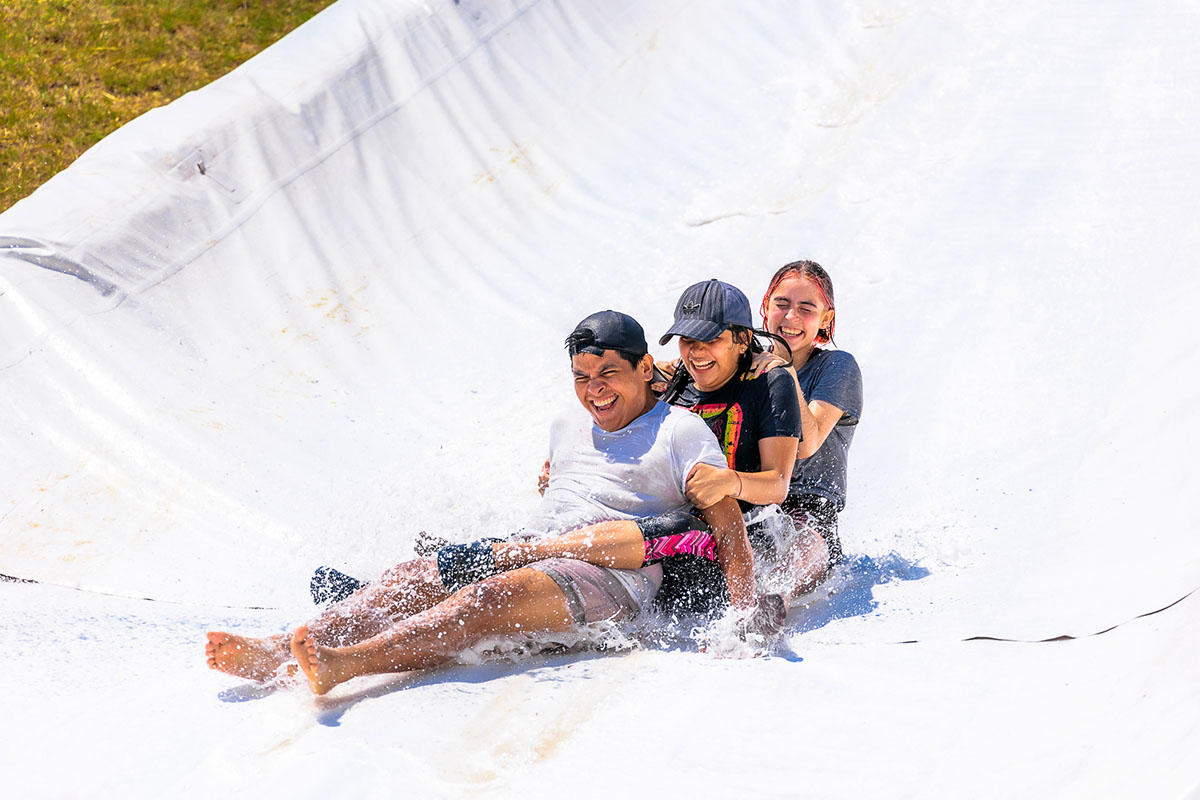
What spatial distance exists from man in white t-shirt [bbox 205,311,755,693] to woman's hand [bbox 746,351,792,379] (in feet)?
0.73

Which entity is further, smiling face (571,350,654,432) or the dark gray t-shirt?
the dark gray t-shirt

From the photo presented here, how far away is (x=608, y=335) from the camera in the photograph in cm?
234

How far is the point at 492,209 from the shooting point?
4.60 m

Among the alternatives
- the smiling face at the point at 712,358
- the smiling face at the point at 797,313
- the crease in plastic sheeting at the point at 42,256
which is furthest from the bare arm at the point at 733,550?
the crease in plastic sheeting at the point at 42,256

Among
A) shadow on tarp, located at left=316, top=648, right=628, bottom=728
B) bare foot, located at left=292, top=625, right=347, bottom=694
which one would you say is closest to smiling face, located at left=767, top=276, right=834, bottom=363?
shadow on tarp, located at left=316, top=648, right=628, bottom=728

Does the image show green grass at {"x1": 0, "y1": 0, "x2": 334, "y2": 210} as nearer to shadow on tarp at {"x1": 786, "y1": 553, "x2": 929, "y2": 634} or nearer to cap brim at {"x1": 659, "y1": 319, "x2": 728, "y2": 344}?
cap brim at {"x1": 659, "y1": 319, "x2": 728, "y2": 344}

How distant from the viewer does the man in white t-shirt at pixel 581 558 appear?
211cm

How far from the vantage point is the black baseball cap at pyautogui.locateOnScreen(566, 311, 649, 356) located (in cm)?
234

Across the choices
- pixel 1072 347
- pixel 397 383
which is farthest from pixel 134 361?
pixel 1072 347

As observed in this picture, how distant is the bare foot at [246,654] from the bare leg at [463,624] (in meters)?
0.07

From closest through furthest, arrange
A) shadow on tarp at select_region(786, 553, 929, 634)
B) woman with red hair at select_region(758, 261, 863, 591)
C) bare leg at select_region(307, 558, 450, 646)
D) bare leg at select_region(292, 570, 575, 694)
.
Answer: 1. bare leg at select_region(292, 570, 575, 694)
2. bare leg at select_region(307, 558, 450, 646)
3. shadow on tarp at select_region(786, 553, 929, 634)
4. woman with red hair at select_region(758, 261, 863, 591)

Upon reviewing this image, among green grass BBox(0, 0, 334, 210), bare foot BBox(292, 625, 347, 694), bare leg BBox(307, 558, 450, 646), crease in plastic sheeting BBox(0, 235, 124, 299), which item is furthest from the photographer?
green grass BBox(0, 0, 334, 210)

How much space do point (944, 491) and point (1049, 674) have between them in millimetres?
1216

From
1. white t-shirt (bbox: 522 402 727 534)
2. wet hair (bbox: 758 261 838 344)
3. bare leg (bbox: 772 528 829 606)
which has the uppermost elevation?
wet hair (bbox: 758 261 838 344)
